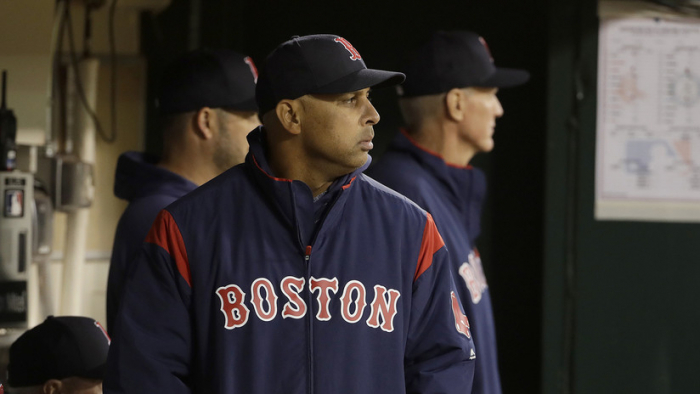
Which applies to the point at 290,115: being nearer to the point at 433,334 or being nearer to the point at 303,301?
the point at 303,301

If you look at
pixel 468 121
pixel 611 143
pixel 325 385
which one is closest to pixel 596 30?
pixel 611 143

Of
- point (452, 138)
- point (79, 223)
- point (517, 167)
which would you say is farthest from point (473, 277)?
point (79, 223)

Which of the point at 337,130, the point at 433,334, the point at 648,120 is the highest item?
the point at 648,120

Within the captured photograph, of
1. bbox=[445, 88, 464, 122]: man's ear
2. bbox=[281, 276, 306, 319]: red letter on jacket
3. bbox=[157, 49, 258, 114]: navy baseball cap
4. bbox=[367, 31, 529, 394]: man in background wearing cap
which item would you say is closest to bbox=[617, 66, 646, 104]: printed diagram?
bbox=[367, 31, 529, 394]: man in background wearing cap

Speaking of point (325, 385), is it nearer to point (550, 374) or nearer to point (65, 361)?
point (65, 361)

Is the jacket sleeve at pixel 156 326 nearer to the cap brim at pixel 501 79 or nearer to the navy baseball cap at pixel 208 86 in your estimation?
the navy baseball cap at pixel 208 86

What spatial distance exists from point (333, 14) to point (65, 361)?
2485mm

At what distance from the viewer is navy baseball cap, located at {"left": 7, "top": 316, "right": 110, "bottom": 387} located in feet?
7.75

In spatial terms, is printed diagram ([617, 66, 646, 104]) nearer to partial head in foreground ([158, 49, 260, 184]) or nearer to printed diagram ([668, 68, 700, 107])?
printed diagram ([668, 68, 700, 107])

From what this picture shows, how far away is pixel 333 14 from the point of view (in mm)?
4383

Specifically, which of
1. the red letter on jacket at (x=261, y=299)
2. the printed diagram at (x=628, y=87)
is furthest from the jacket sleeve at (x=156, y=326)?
the printed diagram at (x=628, y=87)

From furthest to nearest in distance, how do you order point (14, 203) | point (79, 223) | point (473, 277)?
1. point (79, 223)
2. point (14, 203)
3. point (473, 277)

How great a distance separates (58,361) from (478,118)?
57.9 inches

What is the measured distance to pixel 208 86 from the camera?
8.38 ft
